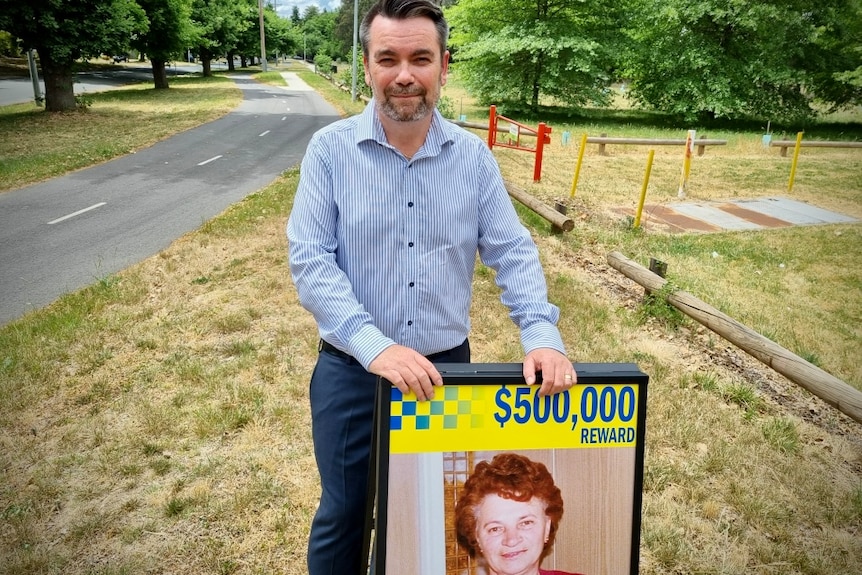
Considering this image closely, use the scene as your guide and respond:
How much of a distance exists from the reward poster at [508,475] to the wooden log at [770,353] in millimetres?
3142

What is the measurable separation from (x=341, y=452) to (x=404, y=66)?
1306mm

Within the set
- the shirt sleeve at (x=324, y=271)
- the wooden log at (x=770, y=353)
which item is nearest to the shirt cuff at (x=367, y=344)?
the shirt sleeve at (x=324, y=271)

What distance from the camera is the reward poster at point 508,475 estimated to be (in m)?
1.72

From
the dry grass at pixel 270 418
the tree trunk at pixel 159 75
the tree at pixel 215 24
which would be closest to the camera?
the dry grass at pixel 270 418

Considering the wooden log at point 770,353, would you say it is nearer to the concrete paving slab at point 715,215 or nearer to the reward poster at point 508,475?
the reward poster at point 508,475

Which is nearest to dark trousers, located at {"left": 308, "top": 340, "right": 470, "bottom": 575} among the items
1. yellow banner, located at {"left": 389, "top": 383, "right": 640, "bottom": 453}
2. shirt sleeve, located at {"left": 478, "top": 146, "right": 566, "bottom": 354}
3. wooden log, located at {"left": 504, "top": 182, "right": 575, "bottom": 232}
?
shirt sleeve, located at {"left": 478, "top": 146, "right": 566, "bottom": 354}

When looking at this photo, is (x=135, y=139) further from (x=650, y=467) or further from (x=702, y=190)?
(x=650, y=467)

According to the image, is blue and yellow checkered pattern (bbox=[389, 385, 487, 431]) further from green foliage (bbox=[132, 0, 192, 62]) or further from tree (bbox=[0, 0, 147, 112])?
green foliage (bbox=[132, 0, 192, 62])

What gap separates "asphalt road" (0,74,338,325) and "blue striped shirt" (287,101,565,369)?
6.15 m

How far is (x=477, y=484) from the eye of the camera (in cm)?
176

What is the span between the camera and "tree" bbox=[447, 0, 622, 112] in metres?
28.8

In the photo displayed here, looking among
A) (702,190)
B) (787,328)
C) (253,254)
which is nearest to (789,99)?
(702,190)

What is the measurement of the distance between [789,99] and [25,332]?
33468 millimetres

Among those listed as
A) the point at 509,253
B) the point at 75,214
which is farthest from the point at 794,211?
the point at 75,214
